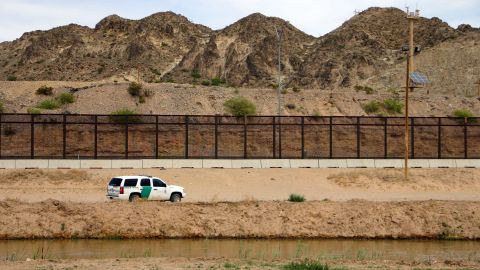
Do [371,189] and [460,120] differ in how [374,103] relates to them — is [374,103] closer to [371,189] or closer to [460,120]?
[460,120]

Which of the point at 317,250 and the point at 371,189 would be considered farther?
the point at 371,189

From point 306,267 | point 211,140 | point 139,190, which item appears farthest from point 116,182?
point 211,140

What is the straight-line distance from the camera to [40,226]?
33125 mm

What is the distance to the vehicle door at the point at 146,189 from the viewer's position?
39.3 m

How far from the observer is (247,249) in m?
30.0

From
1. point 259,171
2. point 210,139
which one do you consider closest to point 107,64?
point 210,139

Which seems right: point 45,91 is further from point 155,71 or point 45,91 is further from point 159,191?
point 159,191

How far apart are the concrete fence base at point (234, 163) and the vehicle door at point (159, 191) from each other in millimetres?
14667

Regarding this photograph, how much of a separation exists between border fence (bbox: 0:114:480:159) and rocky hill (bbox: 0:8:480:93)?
1771 inches

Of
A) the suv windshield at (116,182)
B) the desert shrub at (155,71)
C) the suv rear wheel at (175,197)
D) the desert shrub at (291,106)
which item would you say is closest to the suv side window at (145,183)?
the suv windshield at (116,182)

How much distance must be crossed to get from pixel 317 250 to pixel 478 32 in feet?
348

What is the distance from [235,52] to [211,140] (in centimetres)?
6747

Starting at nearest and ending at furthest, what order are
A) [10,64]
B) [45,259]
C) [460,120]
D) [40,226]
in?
[45,259]
[40,226]
[460,120]
[10,64]

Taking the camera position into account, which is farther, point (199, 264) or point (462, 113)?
point (462, 113)
